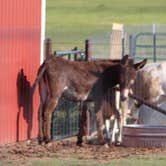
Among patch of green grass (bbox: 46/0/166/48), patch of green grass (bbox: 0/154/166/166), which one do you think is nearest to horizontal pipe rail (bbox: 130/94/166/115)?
patch of green grass (bbox: 0/154/166/166)

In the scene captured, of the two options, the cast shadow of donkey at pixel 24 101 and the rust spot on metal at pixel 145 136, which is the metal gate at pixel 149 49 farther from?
Answer: the rust spot on metal at pixel 145 136

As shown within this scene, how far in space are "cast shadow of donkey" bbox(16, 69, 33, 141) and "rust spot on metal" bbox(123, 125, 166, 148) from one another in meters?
1.76

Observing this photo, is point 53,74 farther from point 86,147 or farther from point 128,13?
point 128,13

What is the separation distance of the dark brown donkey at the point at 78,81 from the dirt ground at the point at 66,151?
311 millimetres

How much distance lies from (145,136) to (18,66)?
7.87ft

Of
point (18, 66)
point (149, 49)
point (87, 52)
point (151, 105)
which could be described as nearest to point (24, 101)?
point (18, 66)

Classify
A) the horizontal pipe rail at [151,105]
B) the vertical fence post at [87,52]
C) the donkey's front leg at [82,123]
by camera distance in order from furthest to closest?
the vertical fence post at [87,52]
the horizontal pipe rail at [151,105]
the donkey's front leg at [82,123]

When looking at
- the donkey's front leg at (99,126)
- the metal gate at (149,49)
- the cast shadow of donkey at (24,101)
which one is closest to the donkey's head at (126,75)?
the donkey's front leg at (99,126)

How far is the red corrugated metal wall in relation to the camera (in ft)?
57.4

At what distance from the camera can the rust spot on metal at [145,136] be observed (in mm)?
17500

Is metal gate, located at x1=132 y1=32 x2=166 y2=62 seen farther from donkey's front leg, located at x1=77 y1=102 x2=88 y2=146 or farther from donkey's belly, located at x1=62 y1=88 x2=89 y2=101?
donkey's belly, located at x1=62 y1=88 x2=89 y2=101

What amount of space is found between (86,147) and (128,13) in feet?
162

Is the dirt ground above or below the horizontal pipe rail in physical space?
below

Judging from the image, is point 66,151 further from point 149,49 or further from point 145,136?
point 149,49
